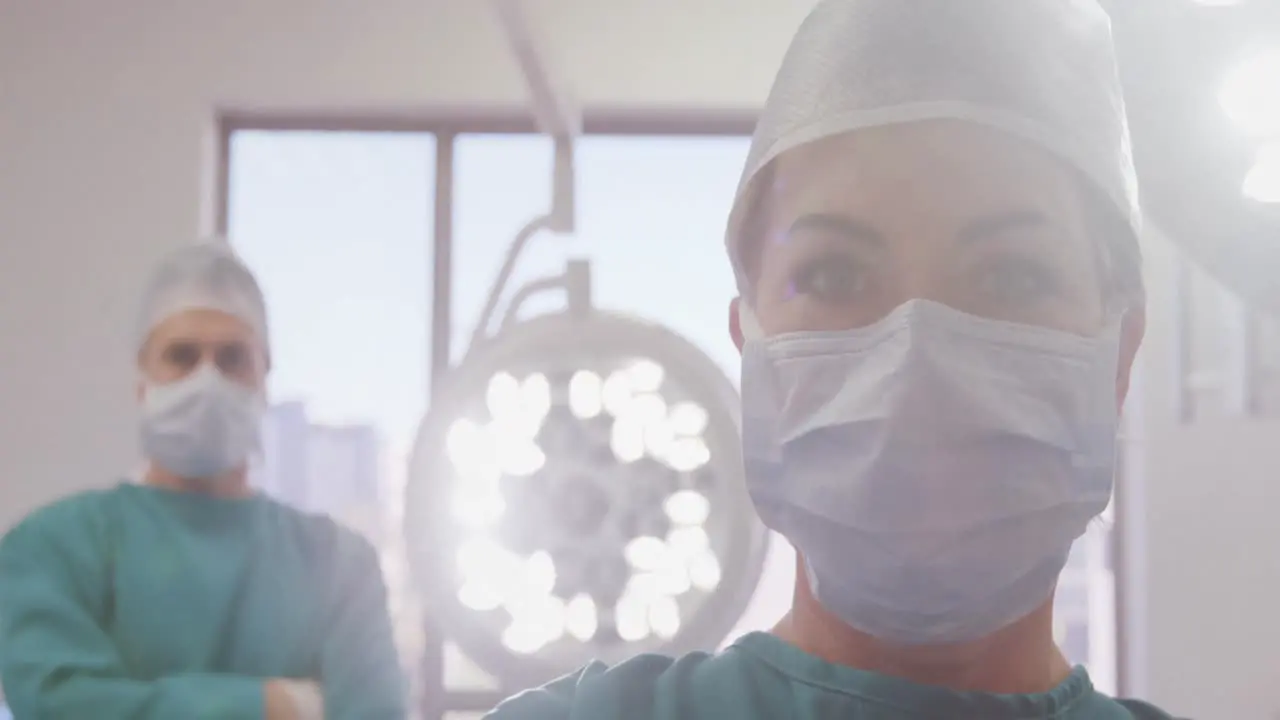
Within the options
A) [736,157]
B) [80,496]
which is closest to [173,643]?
[80,496]

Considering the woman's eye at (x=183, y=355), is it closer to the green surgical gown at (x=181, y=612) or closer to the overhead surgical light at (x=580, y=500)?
the green surgical gown at (x=181, y=612)

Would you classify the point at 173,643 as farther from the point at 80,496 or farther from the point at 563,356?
the point at 563,356

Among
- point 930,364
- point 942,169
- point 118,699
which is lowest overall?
point 118,699

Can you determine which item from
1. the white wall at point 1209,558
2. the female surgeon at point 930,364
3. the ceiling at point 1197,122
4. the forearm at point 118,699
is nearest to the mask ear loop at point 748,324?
the female surgeon at point 930,364

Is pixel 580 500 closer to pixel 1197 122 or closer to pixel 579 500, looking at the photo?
pixel 579 500

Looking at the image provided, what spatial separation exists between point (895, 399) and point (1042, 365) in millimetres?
94

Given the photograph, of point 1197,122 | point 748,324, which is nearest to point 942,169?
point 748,324

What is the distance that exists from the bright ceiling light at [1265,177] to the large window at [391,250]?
1366 millimetres

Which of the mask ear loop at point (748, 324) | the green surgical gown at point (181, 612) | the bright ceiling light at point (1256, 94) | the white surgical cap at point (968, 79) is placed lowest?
the green surgical gown at point (181, 612)

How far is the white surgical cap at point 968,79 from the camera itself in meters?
0.65

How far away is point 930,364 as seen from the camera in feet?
2.00

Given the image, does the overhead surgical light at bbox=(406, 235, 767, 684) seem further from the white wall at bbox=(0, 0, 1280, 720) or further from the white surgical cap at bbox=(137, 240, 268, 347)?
the white wall at bbox=(0, 0, 1280, 720)

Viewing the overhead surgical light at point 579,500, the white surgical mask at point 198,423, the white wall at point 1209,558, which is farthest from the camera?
the white wall at point 1209,558

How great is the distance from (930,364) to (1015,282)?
0.08m
